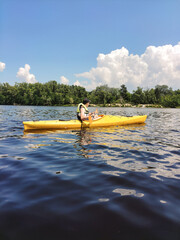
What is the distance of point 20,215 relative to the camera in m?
1.98

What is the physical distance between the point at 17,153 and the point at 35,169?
1.44 m

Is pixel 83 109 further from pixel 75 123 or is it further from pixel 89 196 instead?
pixel 89 196

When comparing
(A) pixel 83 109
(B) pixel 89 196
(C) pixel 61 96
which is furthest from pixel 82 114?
(C) pixel 61 96

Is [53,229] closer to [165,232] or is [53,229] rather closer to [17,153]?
[165,232]

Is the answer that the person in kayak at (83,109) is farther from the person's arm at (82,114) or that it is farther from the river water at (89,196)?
the river water at (89,196)

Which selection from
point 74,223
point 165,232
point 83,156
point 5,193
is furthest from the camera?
point 83,156

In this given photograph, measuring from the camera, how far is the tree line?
7815cm

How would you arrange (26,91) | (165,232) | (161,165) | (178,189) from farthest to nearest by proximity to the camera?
(26,91) → (161,165) → (178,189) → (165,232)

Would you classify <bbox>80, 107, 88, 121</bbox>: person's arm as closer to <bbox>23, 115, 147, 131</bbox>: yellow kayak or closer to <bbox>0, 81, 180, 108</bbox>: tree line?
<bbox>23, 115, 147, 131</bbox>: yellow kayak

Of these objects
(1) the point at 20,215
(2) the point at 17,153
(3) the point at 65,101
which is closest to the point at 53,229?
(1) the point at 20,215

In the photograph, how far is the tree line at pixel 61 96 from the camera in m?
78.2

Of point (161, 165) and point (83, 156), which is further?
point (83, 156)

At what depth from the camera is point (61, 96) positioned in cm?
8400

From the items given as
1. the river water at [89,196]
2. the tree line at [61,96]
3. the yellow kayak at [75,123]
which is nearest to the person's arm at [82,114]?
the yellow kayak at [75,123]
